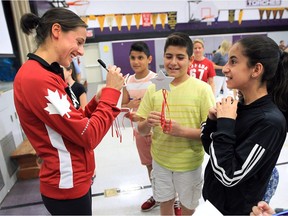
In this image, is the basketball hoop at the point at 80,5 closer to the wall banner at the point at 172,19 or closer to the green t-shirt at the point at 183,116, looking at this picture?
the wall banner at the point at 172,19

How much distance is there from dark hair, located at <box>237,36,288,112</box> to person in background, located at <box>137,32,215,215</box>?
0.37 meters

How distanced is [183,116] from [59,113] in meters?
0.74

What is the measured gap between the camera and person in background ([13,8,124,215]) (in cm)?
88

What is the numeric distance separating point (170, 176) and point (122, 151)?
6.24 ft

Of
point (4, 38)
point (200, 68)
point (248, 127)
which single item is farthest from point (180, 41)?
point (4, 38)

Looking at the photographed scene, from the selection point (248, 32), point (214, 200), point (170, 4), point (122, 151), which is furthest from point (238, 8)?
point (214, 200)

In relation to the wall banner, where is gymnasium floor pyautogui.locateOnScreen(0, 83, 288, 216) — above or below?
below

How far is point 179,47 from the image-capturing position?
1.39 metres

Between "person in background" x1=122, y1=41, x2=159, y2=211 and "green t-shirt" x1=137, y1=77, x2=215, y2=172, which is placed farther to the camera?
"person in background" x1=122, y1=41, x2=159, y2=211

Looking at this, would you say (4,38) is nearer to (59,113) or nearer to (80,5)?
(59,113)

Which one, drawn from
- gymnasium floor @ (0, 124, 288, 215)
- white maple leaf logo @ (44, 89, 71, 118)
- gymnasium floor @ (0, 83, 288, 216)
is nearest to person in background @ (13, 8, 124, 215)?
white maple leaf logo @ (44, 89, 71, 118)

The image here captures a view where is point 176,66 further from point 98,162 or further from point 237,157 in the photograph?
point 98,162

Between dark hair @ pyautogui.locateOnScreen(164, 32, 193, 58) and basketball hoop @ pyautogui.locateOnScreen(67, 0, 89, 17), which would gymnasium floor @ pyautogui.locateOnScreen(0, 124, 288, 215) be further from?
basketball hoop @ pyautogui.locateOnScreen(67, 0, 89, 17)

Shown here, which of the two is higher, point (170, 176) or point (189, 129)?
point (189, 129)
